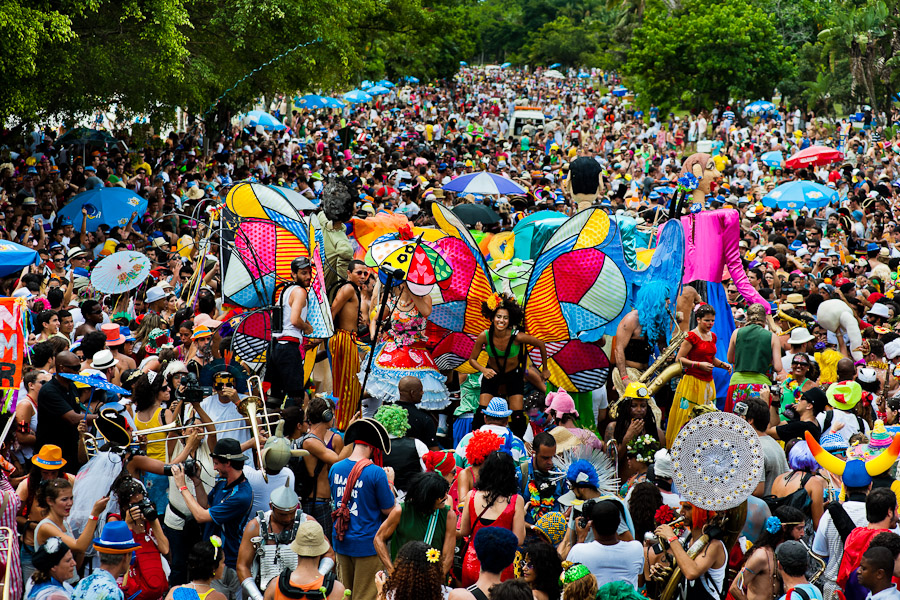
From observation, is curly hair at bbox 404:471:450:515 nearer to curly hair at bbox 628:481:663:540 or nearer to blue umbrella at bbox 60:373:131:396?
curly hair at bbox 628:481:663:540

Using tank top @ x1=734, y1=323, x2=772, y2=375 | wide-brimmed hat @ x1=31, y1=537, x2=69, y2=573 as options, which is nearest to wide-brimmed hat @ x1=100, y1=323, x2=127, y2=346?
wide-brimmed hat @ x1=31, y1=537, x2=69, y2=573

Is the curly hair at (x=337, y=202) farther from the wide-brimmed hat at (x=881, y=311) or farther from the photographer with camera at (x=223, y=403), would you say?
the wide-brimmed hat at (x=881, y=311)

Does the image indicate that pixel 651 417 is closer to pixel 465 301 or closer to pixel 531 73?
pixel 465 301

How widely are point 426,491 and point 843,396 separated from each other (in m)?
3.48

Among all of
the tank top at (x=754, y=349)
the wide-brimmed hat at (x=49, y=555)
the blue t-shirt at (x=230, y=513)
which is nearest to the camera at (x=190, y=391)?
the blue t-shirt at (x=230, y=513)

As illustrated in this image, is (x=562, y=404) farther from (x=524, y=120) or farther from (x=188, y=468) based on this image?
(x=524, y=120)

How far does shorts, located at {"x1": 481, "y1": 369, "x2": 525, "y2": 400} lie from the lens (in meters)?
7.97

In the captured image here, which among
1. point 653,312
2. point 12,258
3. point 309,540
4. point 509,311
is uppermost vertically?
point 12,258

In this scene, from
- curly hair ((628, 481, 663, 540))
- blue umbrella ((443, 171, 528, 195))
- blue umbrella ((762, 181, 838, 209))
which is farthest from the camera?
blue umbrella ((762, 181, 838, 209))

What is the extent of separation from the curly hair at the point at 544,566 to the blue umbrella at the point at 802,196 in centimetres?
1317

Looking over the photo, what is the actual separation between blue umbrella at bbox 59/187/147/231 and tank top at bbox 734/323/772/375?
8539 mm

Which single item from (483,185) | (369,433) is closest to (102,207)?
(483,185)

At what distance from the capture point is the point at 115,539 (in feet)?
16.8

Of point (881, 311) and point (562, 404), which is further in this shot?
point (881, 311)
